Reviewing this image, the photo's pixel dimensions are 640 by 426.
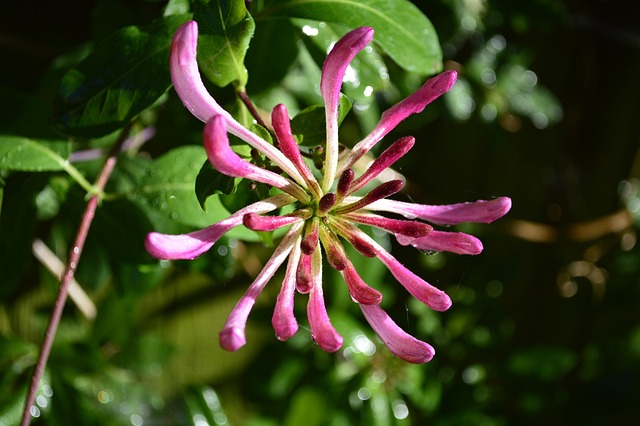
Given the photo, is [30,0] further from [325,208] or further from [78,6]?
[325,208]

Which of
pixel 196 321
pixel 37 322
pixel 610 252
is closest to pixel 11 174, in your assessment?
pixel 37 322

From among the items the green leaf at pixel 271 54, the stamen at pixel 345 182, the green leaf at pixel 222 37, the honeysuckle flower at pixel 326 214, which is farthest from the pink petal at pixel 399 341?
the green leaf at pixel 271 54

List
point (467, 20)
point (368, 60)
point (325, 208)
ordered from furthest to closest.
Answer: 1. point (467, 20)
2. point (368, 60)
3. point (325, 208)

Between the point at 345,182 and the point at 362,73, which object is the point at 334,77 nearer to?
the point at 345,182

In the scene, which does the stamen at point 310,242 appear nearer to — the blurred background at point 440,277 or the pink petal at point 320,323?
the pink petal at point 320,323

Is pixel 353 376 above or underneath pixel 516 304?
above
